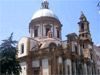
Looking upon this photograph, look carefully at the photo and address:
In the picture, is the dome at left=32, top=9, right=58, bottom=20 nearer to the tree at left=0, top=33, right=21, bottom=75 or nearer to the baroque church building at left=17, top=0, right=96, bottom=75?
the baroque church building at left=17, top=0, right=96, bottom=75

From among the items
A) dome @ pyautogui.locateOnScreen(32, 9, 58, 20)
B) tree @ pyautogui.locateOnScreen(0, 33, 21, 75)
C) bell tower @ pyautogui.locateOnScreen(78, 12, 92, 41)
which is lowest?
tree @ pyautogui.locateOnScreen(0, 33, 21, 75)

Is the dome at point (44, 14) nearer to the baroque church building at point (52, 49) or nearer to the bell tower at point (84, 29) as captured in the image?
the baroque church building at point (52, 49)

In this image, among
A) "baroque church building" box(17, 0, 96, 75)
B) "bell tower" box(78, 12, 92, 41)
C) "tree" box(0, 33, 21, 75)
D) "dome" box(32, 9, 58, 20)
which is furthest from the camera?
"bell tower" box(78, 12, 92, 41)

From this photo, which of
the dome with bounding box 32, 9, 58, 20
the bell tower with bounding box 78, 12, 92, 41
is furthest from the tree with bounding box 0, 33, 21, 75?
the bell tower with bounding box 78, 12, 92, 41

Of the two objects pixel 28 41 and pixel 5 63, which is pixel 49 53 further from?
pixel 5 63

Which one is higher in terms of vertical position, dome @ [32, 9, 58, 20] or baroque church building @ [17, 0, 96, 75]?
dome @ [32, 9, 58, 20]

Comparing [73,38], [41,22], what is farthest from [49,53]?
[41,22]

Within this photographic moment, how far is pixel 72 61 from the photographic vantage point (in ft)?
137

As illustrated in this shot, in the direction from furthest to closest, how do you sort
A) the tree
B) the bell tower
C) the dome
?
the bell tower < the dome < the tree

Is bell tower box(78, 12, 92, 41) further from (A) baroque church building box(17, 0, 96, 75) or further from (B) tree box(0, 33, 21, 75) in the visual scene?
(B) tree box(0, 33, 21, 75)

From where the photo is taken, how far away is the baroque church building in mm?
37188

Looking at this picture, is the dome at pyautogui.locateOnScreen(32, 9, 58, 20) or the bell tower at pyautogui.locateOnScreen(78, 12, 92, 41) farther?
the bell tower at pyautogui.locateOnScreen(78, 12, 92, 41)

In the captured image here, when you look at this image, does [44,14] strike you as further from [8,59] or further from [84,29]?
[8,59]

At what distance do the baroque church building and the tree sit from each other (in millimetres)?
8472
